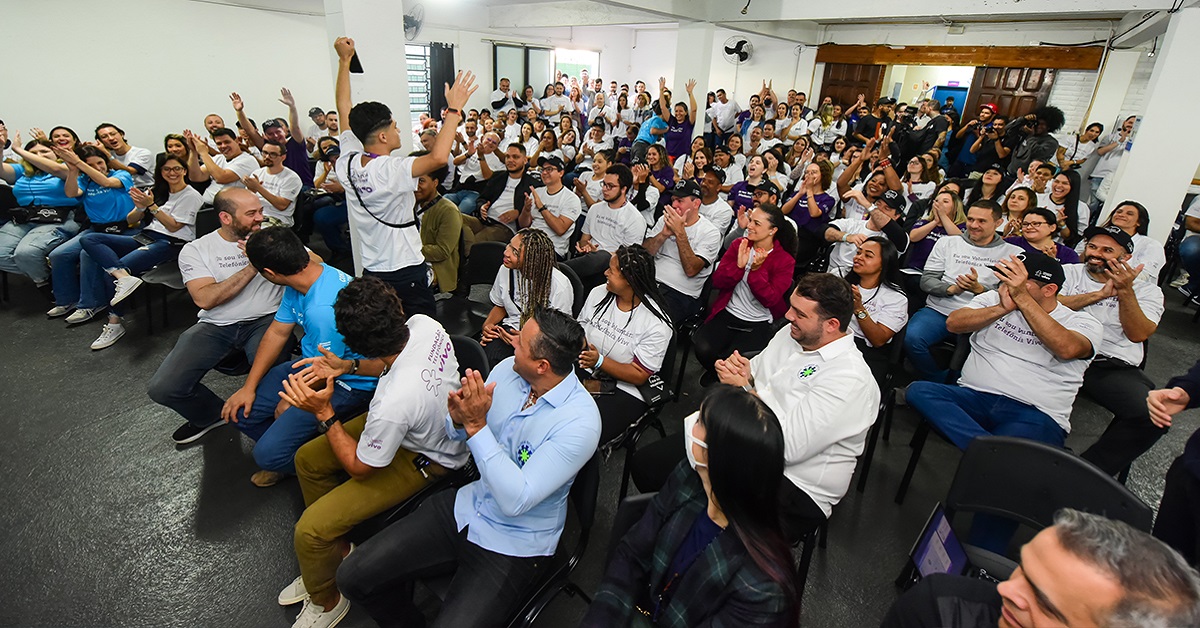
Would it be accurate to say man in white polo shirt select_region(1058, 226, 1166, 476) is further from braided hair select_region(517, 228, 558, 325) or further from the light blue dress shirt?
braided hair select_region(517, 228, 558, 325)

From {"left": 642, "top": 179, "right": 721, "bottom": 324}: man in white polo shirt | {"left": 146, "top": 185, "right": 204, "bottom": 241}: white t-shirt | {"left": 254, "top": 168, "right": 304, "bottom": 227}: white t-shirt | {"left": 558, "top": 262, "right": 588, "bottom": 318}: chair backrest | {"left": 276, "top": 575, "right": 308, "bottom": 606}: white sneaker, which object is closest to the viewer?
{"left": 276, "top": 575, "right": 308, "bottom": 606}: white sneaker

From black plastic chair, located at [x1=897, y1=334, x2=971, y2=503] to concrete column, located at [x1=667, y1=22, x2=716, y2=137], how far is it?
6.40 meters

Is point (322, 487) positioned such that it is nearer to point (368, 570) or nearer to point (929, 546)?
point (368, 570)

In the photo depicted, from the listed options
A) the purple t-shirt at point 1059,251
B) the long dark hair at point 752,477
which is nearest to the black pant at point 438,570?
the long dark hair at point 752,477

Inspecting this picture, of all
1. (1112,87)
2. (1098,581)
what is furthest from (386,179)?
(1112,87)

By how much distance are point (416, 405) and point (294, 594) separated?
97 centimetres

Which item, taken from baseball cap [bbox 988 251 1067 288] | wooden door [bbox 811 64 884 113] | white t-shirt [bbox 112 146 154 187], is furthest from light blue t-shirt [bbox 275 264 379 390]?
wooden door [bbox 811 64 884 113]

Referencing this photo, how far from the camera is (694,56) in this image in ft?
26.6

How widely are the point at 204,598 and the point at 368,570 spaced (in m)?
0.96

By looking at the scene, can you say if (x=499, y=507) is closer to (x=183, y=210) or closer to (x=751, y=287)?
(x=751, y=287)

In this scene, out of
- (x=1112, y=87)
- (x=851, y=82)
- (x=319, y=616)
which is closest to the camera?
(x=319, y=616)

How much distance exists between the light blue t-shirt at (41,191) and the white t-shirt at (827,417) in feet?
18.6

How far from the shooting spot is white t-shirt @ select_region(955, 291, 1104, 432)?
8.00ft

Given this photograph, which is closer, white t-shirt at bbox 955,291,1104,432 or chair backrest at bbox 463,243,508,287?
white t-shirt at bbox 955,291,1104,432
